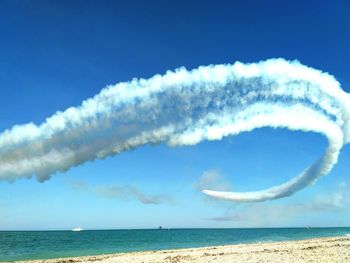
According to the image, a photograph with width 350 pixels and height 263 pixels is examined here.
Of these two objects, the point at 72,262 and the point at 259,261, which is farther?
the point at 72,262

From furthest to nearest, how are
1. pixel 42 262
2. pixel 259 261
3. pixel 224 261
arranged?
pixel 42 262
pixel 224 261
pixel 259 261

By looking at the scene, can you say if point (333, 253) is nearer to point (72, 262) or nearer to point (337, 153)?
point (337, 153)

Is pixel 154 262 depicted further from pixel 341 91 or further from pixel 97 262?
pixel 341 91

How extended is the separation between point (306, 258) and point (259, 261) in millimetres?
2842

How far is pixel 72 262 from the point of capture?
30516 mm

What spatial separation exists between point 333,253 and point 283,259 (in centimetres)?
389

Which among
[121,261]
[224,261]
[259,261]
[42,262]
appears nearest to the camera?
[259,261]

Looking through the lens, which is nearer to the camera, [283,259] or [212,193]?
[283,259]

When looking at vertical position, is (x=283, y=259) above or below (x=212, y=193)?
below

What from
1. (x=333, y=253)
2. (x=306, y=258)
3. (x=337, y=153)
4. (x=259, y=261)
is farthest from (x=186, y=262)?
(x=337, y=153)

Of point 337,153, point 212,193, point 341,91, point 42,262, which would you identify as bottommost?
point 42,262

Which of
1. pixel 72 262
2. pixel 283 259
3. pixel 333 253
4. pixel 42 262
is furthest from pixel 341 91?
pixel 42 262

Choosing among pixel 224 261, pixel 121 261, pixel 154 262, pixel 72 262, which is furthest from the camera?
pixel 72 262

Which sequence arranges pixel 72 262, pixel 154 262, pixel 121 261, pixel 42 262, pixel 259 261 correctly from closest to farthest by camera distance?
pixel 259 261 → pixel 154 262 → pixel 121 261 → pixel 72 262 → pixel 42 262
